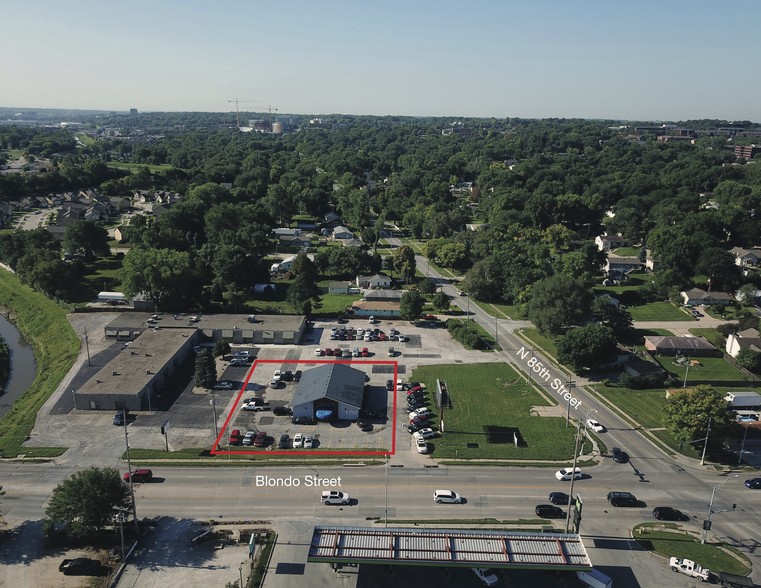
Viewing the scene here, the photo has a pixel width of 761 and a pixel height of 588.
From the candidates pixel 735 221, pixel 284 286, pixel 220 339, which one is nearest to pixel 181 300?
pixel 220 339

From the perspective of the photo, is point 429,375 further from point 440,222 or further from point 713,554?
point 440,222

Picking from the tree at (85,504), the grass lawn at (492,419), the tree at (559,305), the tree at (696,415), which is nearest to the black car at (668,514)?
the grass lawn at (492,419)

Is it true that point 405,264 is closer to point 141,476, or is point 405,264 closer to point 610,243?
point 610,243

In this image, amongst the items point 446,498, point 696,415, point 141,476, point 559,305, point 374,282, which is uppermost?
point 559,305

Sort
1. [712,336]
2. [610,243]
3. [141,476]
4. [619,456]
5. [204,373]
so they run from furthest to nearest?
[610,243] → [712,336] → [204,373] → [619,456] → [141,476]

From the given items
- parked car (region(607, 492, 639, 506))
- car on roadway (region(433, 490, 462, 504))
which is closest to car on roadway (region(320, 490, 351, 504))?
car on roadway (region(433, 490, 462, 504))

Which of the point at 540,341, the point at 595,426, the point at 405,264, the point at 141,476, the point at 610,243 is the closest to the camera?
the point at 141,476

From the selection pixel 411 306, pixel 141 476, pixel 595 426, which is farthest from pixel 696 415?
pixel 141 476

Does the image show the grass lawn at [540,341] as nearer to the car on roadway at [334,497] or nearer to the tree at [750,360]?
the tree at [750,360]

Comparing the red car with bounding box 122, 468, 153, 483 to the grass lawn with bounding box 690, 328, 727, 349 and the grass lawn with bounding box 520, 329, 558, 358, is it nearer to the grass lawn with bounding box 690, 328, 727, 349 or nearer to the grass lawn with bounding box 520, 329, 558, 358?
the grass lawn with bounding box 520, 329, 558, 358

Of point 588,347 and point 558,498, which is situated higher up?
point 588,347
